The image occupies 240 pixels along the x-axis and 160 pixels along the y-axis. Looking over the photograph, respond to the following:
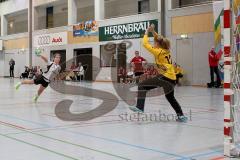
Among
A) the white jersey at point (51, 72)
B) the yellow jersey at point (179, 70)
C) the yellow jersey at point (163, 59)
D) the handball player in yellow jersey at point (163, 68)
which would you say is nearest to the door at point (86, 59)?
the yellow jersey at point (179, 70)

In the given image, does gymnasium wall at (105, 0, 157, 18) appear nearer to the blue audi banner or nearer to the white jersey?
the blue audi banner

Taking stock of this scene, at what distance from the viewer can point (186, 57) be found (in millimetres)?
22688

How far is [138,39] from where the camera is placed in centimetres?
2597

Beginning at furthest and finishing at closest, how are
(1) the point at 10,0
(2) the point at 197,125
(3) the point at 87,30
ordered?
(1) the point at 10,0
(3) the point at 87,30
(2) the point at 197,125

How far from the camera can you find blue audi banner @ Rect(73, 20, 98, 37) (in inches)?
1172

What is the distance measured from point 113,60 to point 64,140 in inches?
886

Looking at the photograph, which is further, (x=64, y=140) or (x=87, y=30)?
(x=87, y=30)

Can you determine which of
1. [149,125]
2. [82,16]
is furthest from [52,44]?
[149,125]

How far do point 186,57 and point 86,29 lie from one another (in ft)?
34.9

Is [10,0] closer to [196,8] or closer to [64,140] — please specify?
[196,8]

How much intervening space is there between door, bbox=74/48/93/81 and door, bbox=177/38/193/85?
30.2ft

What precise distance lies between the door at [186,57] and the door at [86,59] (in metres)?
9.21

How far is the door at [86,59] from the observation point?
30438 mm

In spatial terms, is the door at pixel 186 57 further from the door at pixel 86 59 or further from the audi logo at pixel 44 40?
the audi logo at pixel 44 40
